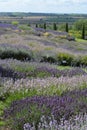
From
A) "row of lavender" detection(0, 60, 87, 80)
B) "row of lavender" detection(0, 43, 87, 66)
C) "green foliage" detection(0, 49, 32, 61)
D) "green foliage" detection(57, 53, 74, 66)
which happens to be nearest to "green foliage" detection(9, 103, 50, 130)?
"row of lavender" detection(0, 60, 87, 80)

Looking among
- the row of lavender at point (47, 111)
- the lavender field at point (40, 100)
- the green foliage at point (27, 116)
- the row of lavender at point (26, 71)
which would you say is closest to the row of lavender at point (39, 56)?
the row of lavender at point (26, 71)

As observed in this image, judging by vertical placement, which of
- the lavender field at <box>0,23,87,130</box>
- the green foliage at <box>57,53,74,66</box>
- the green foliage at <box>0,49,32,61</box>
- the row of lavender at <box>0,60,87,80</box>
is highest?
the lavender field at <box>0,23,87,130</box>

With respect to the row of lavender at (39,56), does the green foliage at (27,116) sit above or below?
above

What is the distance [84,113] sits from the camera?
5.75 metres

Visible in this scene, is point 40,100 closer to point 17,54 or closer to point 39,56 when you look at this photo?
point 17,54

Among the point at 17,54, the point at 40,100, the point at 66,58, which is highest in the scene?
the point at 40,100

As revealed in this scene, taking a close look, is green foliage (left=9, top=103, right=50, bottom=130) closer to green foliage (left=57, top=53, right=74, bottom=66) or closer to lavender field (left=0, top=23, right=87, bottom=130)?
lavender field (left=0, top=23, right=87, bottom=130)

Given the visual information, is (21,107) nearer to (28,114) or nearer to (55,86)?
(28,114)

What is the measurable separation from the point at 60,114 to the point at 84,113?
14.6 inches

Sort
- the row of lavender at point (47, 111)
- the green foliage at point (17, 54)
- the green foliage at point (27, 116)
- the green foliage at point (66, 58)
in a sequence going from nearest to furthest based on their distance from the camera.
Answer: the row of lavender at point (47, 111) → the green foliage at point (27, 116) → the green foliage at point (17, 54) → the green foliage at point (66, 58)

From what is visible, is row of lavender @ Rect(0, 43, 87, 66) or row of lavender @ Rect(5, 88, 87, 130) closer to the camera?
row of lavender @ Rect(5, 88, 87, 130)

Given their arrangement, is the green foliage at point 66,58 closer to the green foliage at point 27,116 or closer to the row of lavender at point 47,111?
the row of lavender at point 47,111

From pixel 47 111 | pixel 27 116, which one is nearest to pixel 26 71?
pixel 47 111

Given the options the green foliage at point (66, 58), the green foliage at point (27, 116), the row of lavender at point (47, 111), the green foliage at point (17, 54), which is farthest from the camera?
the green foliage at point (66, 58)
